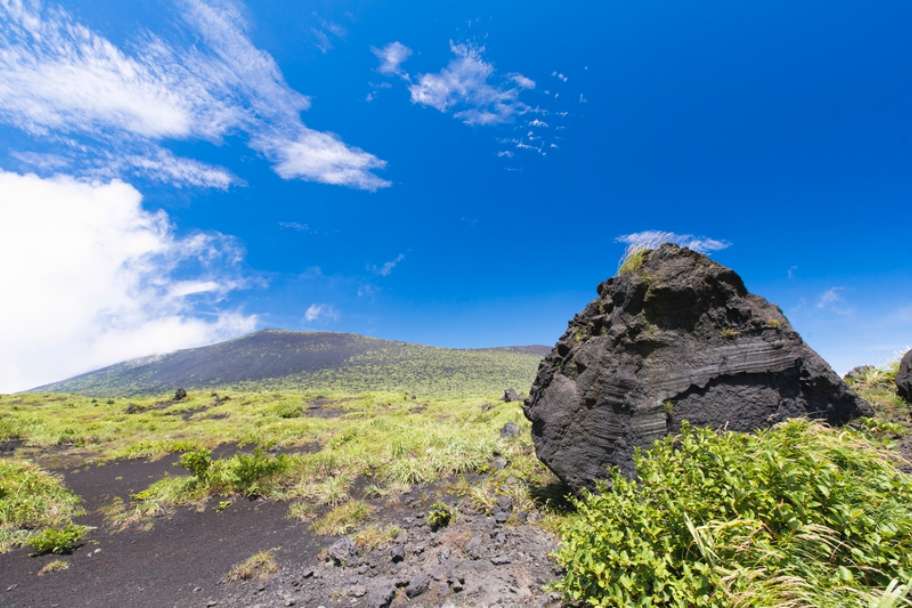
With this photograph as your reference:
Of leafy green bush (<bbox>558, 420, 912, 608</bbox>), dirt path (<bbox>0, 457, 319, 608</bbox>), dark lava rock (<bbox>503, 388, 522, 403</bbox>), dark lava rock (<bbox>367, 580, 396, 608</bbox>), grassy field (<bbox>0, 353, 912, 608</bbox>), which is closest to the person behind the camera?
leafy green bush (<bbox>558, 420, 912, 608</bbox>)

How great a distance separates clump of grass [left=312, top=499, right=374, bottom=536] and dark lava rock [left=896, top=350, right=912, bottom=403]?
11547mm

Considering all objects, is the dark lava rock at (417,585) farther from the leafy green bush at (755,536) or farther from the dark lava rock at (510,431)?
the dark lava rock at (510,431)

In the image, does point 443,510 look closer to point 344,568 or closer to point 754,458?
point 344,568

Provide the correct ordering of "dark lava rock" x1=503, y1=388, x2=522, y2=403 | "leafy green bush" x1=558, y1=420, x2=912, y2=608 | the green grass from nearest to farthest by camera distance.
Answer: "leafy green bush" x1=558, y1=420, x2=912, y2=608 → the green grass → "dark lava rock" x1=503, y1=388, x2=522, y2=403

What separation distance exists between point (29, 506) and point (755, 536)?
14.6 metres

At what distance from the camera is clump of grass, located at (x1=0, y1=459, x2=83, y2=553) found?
8.27 m

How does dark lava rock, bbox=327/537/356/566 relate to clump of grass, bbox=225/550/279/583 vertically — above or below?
above

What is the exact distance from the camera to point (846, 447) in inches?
165

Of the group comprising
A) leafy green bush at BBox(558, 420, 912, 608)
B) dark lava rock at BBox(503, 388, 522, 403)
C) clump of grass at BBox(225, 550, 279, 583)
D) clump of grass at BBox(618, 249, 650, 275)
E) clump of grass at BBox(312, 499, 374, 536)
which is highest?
clump of grass at BBox(618, 249, 650, 275)

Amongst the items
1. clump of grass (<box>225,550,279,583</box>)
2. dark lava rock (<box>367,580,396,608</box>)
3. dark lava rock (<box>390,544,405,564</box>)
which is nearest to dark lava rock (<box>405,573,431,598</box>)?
dark lava rock (<box>367,580,396,608</box>)

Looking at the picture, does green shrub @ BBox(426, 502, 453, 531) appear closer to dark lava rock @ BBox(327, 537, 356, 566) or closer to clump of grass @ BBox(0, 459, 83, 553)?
dark lava rock @ BBox(327, 537, 356, 566)

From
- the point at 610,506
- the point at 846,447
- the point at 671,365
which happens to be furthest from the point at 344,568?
the point at 846,447

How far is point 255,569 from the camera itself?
6559mm

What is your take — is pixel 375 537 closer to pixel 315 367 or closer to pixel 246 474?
pixel 246 474
